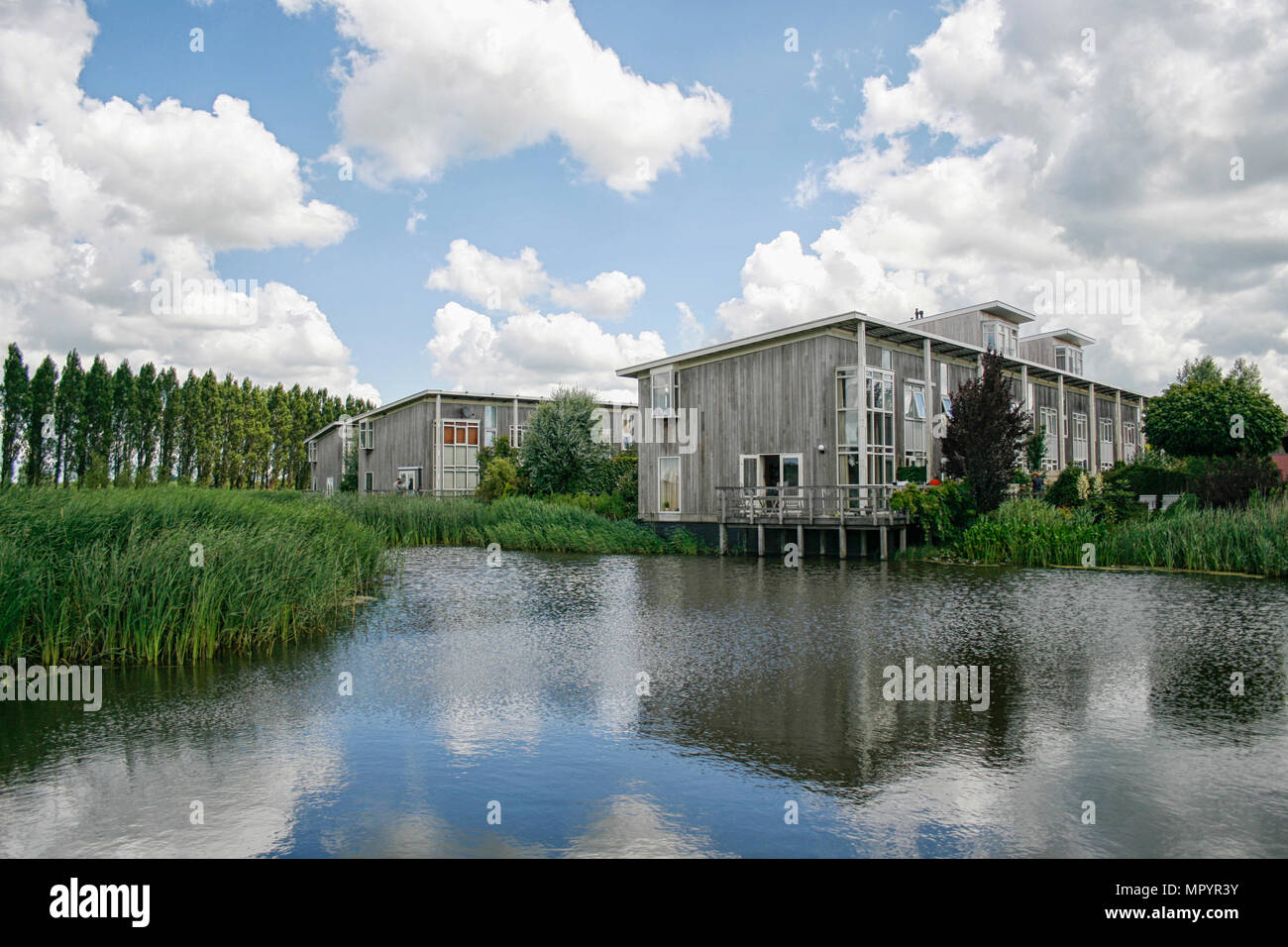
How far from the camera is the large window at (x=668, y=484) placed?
31.3m

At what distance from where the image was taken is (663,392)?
1259 inches

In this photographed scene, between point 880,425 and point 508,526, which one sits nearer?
point 880,425

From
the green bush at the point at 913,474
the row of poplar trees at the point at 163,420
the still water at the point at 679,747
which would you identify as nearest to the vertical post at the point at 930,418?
the green bush at the point at 913,474

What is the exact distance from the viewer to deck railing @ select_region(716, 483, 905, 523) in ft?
82.3

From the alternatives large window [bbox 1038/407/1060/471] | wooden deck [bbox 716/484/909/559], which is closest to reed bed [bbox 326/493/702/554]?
wooden deck [bbox 716/484/909/559]

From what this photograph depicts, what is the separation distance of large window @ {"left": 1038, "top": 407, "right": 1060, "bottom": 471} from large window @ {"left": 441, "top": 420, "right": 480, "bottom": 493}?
27.3m

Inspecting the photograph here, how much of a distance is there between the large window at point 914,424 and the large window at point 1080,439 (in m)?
14.7

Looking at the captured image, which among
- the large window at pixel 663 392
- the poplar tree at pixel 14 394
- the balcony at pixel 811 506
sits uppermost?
the poplar tree at pixel 14 394

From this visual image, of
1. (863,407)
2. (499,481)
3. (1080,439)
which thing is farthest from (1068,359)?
(499,481)

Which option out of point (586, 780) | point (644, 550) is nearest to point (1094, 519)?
point (644, 550)

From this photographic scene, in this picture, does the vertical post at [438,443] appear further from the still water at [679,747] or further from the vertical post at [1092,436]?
the still water at [679,747]

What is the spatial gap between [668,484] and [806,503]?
21.4ft

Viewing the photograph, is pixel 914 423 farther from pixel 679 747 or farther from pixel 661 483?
pixel 679 747

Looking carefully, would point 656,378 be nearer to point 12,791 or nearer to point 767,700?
point 767,700
